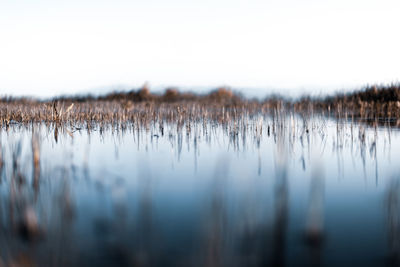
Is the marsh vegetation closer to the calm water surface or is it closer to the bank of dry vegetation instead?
the calm water surface

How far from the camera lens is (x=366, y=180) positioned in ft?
16.1

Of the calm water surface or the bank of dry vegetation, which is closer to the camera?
the calm water surface

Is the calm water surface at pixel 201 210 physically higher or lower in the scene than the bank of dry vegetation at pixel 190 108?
lower

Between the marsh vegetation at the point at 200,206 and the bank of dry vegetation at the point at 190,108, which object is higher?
the bank of dry vegetation at the point at 190,108

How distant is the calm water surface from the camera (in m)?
2.57

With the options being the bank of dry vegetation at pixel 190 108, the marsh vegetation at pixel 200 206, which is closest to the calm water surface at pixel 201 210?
the marsh vegetation at pixel 200 206

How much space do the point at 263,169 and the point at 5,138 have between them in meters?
5.62

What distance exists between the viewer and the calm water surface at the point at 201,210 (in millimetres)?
2568

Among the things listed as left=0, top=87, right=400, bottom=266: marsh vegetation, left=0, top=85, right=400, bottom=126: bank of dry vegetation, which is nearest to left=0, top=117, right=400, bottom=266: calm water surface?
left=0, top=87, right=400, bottom=266: marsh vegetation

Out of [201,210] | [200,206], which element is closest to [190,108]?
[200,206]

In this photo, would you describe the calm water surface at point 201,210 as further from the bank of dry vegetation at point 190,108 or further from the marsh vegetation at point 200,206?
the bank of dry vegetation at point 190,108

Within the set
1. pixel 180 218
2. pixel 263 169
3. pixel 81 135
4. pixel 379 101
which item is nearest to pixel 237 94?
pixel 379 101

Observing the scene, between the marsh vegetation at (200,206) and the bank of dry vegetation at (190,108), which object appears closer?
the marsh vegetation at (200,206)

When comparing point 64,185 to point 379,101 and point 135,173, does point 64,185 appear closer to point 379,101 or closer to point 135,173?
point 135,173
